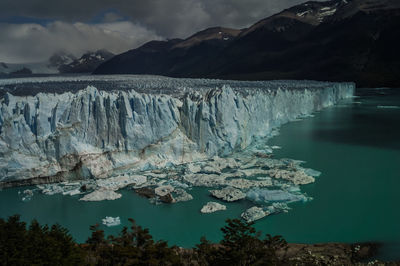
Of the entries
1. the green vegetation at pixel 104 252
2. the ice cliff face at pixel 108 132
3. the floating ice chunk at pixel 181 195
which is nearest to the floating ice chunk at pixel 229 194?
the floating ice chunk at pixel 181 195

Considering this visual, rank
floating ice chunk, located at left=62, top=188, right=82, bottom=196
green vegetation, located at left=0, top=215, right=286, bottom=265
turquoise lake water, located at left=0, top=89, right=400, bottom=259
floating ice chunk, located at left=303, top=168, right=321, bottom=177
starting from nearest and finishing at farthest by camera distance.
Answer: green vegetation, located at left=0, top=215, right=286, bottom=265
turquoise lake water, located at left=0, top=89, right=400, bottom=259
floating ice chunk, located at left=62, top=188, right=82, bottom=196
floating ice chunk, located at left=303, top=168, right=321, bottom=177

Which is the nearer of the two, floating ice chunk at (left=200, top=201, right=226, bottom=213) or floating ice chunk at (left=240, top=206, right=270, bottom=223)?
floating ice chunk at (left=240, top=206, right=270, bottom=223)

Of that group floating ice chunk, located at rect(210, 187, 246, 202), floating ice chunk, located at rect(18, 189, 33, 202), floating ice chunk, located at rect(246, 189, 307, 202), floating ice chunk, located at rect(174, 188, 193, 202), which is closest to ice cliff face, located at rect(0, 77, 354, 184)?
floating ice chunk, located at rect(18, 189, 33, 202)

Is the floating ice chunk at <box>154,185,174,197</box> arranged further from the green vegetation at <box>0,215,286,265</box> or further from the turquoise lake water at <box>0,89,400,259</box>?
the green vegetation at <box>0,215,286,265</box>

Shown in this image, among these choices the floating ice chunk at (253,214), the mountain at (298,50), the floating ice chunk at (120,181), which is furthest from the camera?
the mountain at (298,50)

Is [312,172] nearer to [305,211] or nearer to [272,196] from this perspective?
[272,196]

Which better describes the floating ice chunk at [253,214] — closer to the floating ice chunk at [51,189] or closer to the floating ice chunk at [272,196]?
the floating ice chunk at [272,196]

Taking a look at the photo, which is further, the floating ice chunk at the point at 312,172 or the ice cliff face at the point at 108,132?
the floating ice chunk at the point at 312,172
